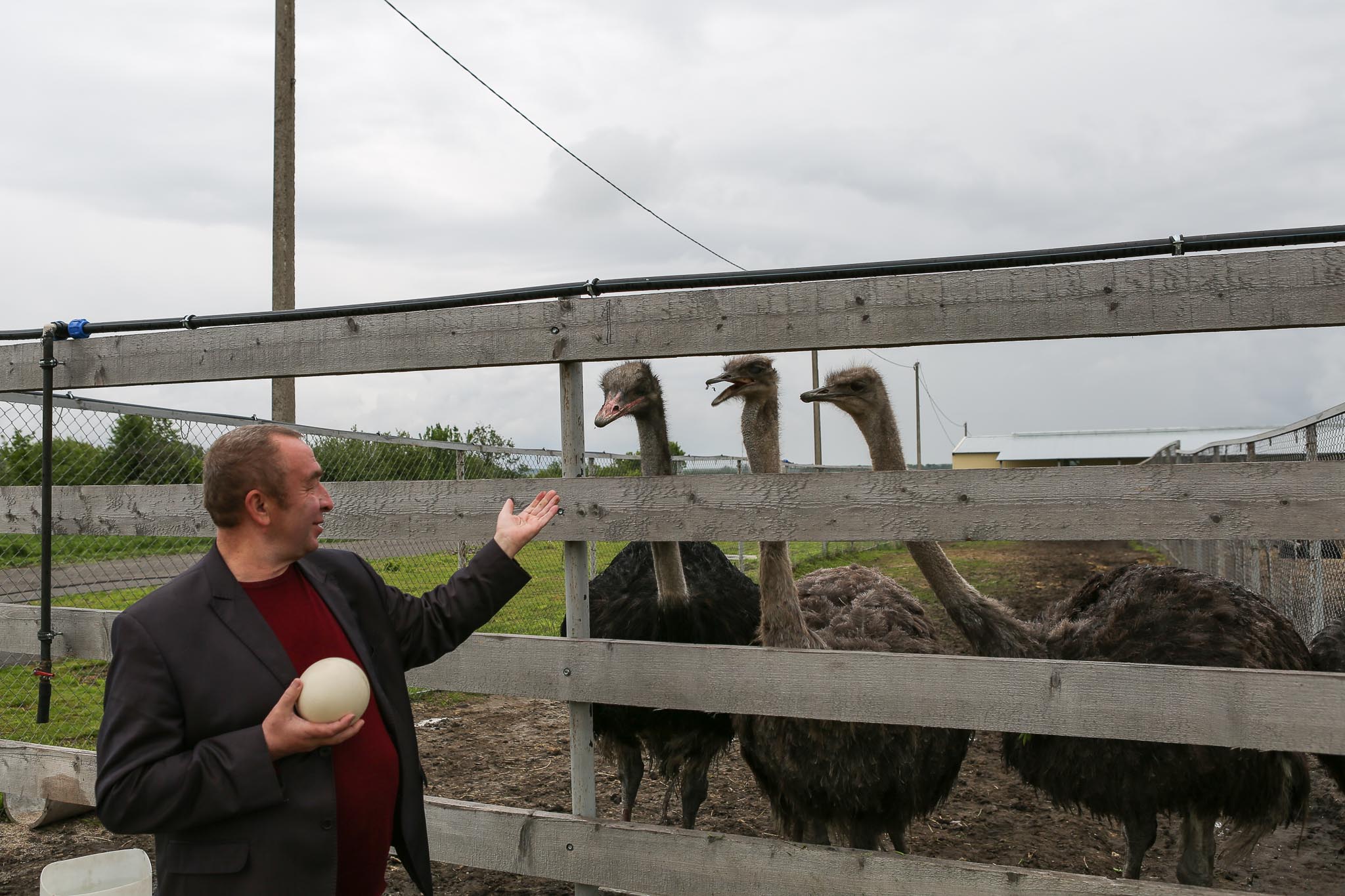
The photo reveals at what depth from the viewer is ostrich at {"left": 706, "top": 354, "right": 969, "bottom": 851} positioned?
3621 millimetres

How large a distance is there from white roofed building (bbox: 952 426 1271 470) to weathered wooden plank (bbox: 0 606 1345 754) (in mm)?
45396

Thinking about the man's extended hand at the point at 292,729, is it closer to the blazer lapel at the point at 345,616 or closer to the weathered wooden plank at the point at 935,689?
the blazer lapel at the point at 345,616

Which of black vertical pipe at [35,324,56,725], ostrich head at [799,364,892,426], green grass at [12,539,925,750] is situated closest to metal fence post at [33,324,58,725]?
black vertical pipe at [35,324,56,725]

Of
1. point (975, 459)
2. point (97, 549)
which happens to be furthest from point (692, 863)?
point (975, 459)

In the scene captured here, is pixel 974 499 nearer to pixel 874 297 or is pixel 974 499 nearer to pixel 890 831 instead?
pixel 874 297

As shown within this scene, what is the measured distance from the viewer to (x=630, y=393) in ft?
13.1

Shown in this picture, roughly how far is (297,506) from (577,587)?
1.20 metres

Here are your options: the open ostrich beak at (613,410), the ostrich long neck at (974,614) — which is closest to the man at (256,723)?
the open ostrich beak at (613,410)

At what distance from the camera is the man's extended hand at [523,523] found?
246 cm

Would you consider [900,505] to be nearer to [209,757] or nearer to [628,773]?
[209,757]

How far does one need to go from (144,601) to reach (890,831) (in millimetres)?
2979

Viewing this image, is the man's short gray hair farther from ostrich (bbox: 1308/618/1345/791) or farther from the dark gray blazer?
ostrich (bbox: 1308/618/1345/791)

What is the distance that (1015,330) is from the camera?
2615mm

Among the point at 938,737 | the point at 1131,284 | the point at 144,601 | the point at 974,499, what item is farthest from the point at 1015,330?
the point at 144,601
